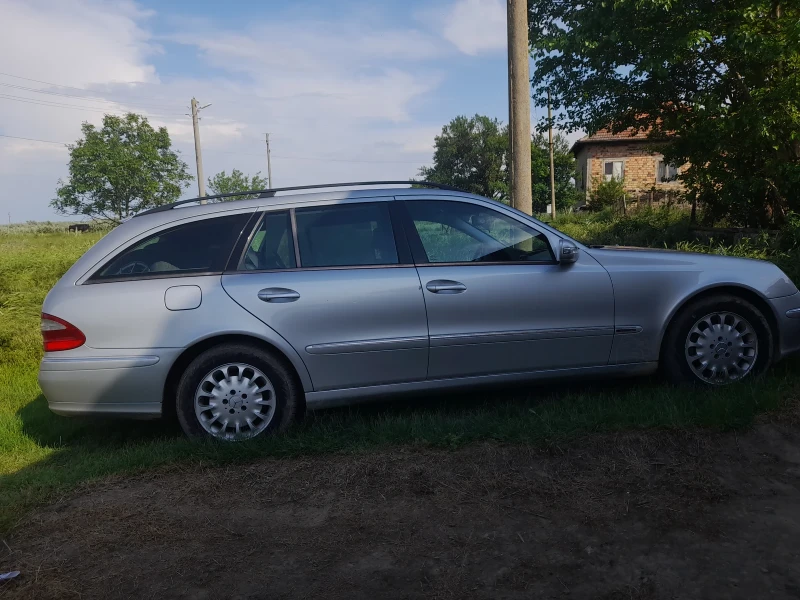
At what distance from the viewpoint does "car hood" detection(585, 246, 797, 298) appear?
4586 mm

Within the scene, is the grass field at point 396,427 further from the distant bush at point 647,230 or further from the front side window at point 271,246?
the distant bush at point 647,230

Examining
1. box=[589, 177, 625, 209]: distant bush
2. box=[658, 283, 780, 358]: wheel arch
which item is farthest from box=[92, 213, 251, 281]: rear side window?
box=[589, 177, 625, 209]: distant bush

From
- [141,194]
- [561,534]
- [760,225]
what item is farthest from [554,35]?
[141,194]

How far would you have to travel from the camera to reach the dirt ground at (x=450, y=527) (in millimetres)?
2621

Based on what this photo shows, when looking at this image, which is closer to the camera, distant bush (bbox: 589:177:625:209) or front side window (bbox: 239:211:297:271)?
front side window (bbox: 239:211:297:271)

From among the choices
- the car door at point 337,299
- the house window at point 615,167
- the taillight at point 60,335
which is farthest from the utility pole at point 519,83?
the house window at point 615,167

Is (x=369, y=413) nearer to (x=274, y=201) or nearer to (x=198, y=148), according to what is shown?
(x=274, y=201)

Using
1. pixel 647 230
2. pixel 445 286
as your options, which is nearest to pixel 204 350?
pixel 445 286

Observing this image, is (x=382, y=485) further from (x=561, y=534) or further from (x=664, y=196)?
(x=664, y=196)

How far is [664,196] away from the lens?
75.7ft

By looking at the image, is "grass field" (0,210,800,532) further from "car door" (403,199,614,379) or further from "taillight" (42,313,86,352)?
"taillight" (42,313,86,352)

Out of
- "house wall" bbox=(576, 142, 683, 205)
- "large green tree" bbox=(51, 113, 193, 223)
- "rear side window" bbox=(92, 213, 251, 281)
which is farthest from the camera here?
"large green tree" bbox=(51, 113, 193, 223)

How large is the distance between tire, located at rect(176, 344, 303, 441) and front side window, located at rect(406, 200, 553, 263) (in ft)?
4.23

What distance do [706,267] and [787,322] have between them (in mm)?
716
